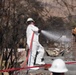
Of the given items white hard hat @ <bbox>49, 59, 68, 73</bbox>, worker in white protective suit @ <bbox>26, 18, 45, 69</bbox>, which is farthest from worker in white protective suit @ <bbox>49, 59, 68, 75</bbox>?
worker in white protective suit @ <bbox>26, 18, 45, 69</bbox>

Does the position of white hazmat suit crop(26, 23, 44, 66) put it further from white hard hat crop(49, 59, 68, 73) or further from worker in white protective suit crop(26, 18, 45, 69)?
white hard hat crop(49, 59, 68, 73)

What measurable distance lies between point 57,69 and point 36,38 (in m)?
5.19

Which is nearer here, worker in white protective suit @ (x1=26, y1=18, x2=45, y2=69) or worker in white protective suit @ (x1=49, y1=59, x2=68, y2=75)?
worker in white protective suit @ (x1=49, y1=59, x2=68, y2=75)

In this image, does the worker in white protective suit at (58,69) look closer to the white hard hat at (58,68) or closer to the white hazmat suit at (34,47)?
the white hard hat at (58,68)

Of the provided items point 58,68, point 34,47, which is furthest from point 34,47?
point 58,68

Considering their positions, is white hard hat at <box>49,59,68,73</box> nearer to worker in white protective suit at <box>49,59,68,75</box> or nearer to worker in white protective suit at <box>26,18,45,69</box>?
worker in white protective suit at <box>49,59,68,75</box>

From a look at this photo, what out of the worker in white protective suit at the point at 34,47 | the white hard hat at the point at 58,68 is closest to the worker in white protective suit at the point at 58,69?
the white hard hat at the point at 58,68

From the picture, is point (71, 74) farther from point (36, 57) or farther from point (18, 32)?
point (18, 32)

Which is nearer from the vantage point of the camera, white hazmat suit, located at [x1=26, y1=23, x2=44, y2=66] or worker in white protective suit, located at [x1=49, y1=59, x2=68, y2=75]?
worker in white protective suit, located at [x1=49, y1=59, x2=68, y2=75]

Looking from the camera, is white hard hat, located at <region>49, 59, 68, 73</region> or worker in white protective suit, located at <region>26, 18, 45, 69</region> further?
worker in white protective suit, located at <region>26, 18, 45, 69</region>

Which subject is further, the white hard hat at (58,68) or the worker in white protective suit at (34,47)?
the worker in white protective suit at (34,47)

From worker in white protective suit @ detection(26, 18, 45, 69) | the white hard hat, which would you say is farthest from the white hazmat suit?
the white hard hat

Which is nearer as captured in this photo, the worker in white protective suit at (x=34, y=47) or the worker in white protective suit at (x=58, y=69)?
the worker in white protective suit at (x=58, y=69)

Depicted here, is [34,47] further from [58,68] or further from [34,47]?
[58,68]
